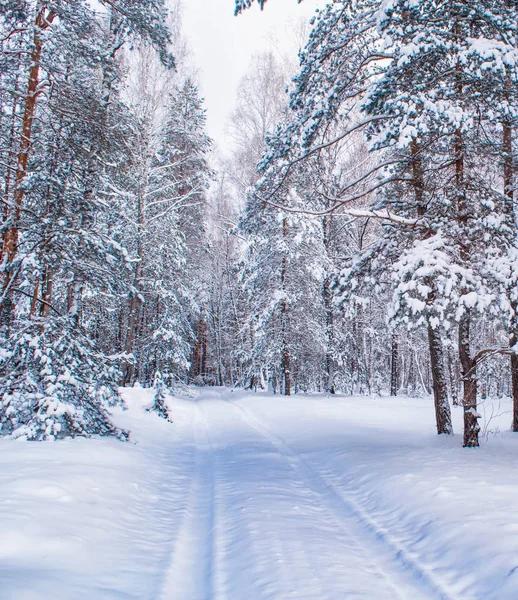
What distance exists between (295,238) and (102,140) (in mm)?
13143

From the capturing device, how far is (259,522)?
16.9ft

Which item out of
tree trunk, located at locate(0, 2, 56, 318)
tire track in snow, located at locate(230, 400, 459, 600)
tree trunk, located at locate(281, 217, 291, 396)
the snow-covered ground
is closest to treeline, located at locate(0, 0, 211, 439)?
tree trunk, located at locate(0, 2, 56, 318)

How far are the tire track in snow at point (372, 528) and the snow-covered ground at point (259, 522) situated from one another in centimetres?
2

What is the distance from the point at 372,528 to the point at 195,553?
7.24 ft

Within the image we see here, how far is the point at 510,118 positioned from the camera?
727 cm

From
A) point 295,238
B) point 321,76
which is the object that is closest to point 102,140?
point 321,76

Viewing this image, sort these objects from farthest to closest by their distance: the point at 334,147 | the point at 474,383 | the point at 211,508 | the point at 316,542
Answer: the point at 334,147 < the point at 474,383 < the point at 211,508 < the point at 316,542

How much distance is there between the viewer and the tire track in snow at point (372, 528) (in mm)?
3861

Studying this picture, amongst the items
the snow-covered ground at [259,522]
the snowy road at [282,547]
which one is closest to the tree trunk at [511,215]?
the snow-covered ground at [259,522]

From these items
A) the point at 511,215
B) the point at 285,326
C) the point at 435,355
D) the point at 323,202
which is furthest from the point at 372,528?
the point at 285,326

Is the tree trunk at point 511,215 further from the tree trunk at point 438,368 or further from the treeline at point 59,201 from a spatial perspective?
the treeline at point 59,201

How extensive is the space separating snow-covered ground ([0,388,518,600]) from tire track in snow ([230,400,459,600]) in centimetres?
2

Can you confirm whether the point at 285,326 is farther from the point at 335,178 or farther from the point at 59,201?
the point at 59,201

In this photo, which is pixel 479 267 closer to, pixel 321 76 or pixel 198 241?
pixel 321 76
